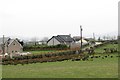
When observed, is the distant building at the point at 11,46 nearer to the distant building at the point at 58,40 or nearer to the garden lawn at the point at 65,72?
the distant building at the point at 58,40

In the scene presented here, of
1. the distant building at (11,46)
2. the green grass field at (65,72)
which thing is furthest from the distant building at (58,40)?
the green grass field at (65,72)

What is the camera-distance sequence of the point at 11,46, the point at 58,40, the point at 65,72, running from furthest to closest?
the point at 58,40 < the point at 11,46 < the point at 65,72

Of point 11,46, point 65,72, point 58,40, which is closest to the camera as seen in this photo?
point 65,72

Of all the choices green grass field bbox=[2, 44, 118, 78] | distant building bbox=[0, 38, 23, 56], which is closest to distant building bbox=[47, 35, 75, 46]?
distant building bbox=[0, 38, 23, 56]

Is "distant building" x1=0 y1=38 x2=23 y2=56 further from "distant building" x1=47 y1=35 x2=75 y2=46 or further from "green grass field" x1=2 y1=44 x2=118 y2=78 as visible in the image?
"green grass field" x1=2 y1=44 x2=118 y2=78

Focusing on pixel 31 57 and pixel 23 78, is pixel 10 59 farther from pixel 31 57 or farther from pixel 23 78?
pixel 23 78

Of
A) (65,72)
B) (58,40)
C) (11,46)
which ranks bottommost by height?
(65,72)

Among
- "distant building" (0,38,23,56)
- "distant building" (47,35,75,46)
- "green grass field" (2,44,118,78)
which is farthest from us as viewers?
"distant building" (47,35,75,46)

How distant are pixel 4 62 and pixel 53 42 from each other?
61.6 metres

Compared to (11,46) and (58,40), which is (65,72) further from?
(58,40)

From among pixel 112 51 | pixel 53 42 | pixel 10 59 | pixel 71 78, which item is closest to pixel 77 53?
pixel 112 51

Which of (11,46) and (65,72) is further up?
(11,46)

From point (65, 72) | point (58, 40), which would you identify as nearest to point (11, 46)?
point (58, 40)

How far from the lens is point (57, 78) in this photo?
23.0m
